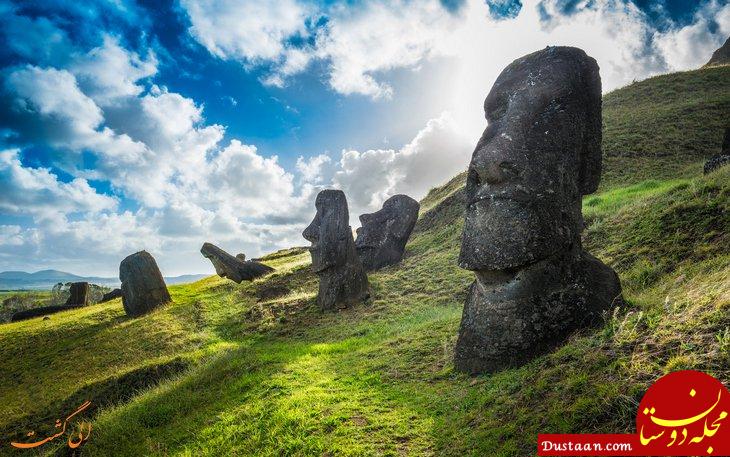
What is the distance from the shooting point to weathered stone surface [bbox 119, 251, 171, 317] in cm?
2064

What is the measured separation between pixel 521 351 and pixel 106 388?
40.9ft

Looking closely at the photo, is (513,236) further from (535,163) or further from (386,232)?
(386,232)

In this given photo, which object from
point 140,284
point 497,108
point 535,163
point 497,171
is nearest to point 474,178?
point 497,171

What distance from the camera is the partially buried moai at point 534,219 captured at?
6031 millimetres

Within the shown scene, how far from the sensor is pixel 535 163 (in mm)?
6434

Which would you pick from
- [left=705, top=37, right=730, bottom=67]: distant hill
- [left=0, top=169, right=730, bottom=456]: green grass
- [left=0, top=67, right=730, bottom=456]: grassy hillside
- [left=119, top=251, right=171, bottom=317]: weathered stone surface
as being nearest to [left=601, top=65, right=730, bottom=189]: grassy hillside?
[left=0, top=67, right=730, bottom=456]: grassy hillside

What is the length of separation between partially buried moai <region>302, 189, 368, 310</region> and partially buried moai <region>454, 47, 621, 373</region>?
398 inches

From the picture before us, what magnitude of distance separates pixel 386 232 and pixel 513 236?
1671 centimetres

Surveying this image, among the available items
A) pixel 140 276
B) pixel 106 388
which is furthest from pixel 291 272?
pixel 106 388

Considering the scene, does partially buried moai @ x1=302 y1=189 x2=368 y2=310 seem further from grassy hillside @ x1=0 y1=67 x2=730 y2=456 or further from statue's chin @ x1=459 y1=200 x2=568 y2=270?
statue's chin @ x1=459 y1=200 x2=568 y2=270

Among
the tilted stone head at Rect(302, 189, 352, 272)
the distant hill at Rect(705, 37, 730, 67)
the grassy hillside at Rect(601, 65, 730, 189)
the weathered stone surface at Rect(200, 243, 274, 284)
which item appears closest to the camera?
the tilted stone head at Rect(302, 189, 352, 272)

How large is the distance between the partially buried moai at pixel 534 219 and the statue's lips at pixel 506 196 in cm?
2

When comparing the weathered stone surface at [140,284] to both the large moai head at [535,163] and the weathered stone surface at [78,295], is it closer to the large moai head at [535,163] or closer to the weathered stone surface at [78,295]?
the weathered stone surface at [78,295]

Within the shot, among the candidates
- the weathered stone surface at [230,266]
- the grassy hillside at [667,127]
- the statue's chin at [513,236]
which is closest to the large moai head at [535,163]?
the statue's chin at [513,236]
